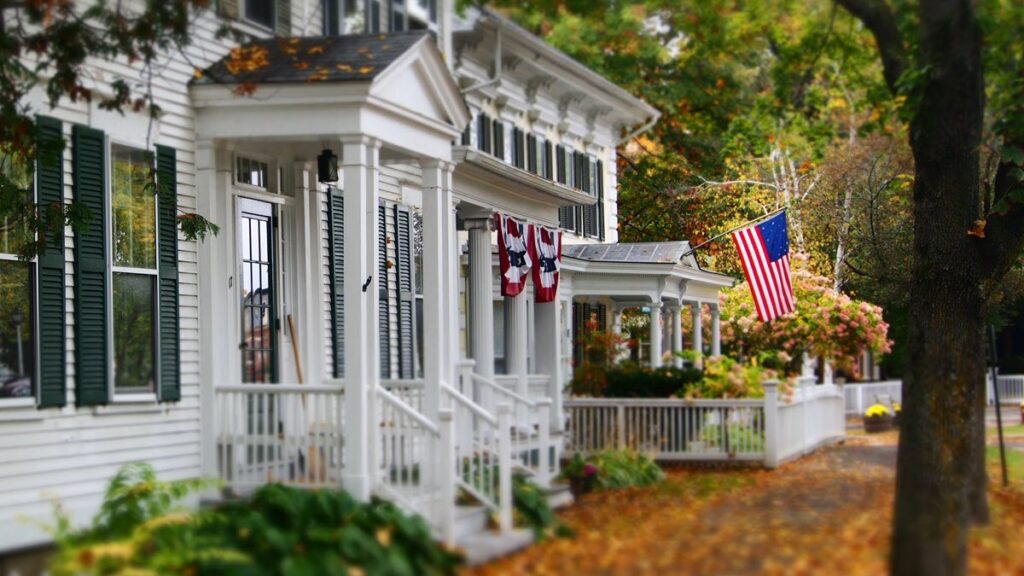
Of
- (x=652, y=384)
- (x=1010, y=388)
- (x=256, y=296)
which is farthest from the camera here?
(x=1010, y=388)

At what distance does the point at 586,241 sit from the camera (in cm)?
2927

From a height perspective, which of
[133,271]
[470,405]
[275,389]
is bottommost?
[470,405]

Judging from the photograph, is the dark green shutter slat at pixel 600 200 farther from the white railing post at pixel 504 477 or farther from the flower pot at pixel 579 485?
the white railing post at pixel 504 477

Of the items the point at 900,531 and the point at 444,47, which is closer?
the point at 900,531

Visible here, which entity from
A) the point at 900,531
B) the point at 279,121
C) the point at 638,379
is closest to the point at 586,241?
the point at 638,379

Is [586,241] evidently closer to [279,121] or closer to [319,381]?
[319,381]

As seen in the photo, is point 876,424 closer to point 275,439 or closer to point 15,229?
point 275,439

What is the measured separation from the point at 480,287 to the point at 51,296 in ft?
22.8

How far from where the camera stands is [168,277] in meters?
13.5

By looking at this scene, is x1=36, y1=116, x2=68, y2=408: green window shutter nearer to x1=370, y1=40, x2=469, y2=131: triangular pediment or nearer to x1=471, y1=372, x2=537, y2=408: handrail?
x1=370, y1=40, x2=469, y2=131: triangular pediment

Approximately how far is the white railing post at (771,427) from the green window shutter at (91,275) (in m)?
9.36

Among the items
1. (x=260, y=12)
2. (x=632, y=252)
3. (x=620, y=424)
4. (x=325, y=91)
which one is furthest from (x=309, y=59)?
(x=632, y=252)

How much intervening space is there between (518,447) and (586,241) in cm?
1322

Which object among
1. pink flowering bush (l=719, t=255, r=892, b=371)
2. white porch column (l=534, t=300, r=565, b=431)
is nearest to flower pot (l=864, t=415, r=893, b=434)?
pink flowering bush (l=719, t=255, r=892, b=371)
